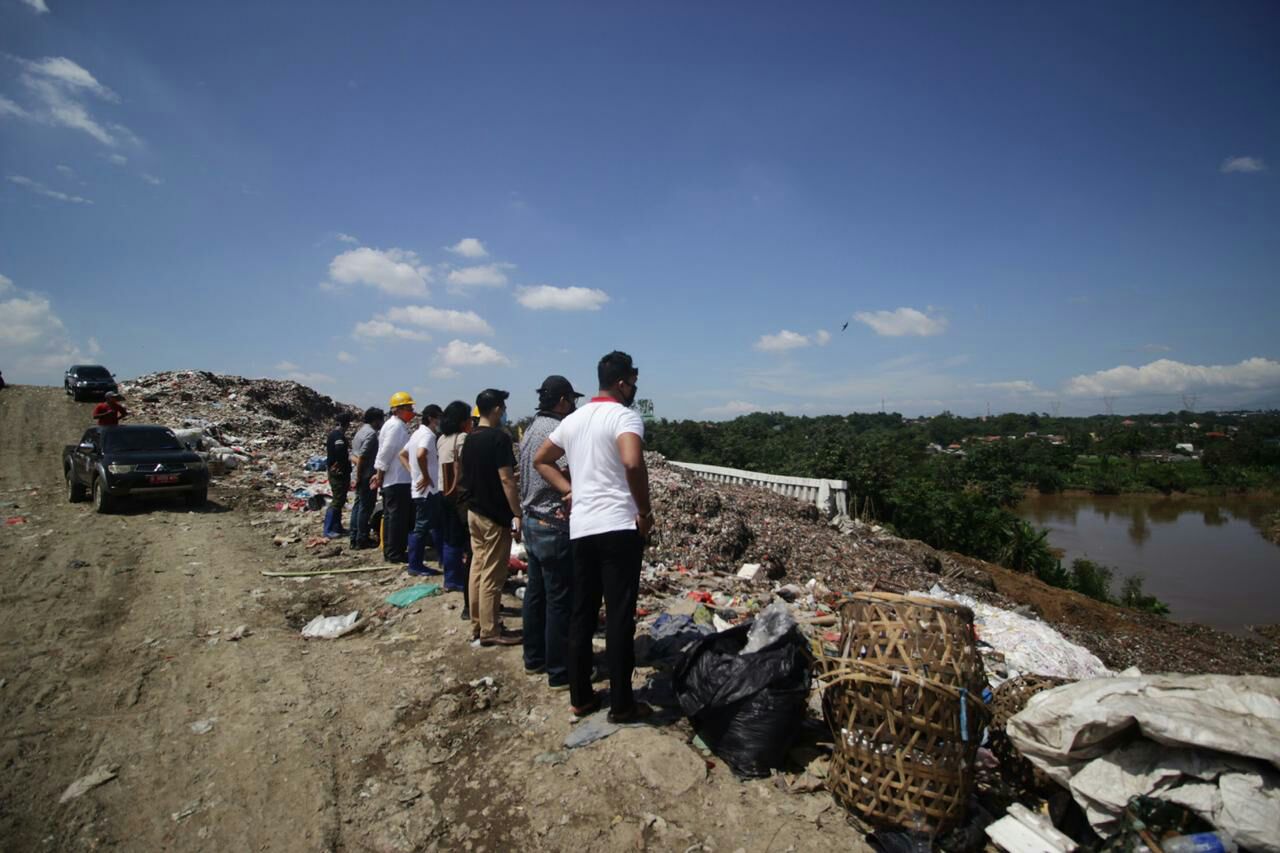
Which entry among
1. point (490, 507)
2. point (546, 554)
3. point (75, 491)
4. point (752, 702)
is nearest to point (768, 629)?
point (752, 702)

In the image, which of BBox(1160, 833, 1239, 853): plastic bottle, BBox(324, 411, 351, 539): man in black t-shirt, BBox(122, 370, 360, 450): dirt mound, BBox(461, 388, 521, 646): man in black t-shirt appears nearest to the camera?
BBox(1160, 833, 1239, 853): plastic bottle

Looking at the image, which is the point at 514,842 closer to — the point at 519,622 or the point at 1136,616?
the point at 519,622

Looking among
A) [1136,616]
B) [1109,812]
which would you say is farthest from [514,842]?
[1136,616]

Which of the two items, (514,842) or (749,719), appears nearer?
(514,842)

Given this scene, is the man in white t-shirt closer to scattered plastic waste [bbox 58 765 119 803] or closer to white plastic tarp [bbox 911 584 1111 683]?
scattered plastic waste [bbox 58 765 119 803]

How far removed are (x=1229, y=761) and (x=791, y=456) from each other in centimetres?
1507

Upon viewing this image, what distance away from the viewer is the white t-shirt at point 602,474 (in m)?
2.84

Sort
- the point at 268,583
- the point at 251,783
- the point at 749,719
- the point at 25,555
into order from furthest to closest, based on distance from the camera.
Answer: the point at 25,555
the point at 268,583
the point at 251,783
the point at 749,719

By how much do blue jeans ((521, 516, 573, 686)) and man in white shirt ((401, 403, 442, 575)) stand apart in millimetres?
2107

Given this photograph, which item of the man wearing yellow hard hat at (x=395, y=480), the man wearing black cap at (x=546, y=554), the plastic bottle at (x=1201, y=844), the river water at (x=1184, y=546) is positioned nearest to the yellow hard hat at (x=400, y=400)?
the man wearing yellow hard hat at (x=395, y=480)

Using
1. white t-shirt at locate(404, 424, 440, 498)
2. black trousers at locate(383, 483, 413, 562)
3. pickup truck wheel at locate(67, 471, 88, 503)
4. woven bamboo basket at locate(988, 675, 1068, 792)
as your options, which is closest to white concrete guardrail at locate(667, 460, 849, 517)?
black trousers at locate(383, 483, 413, 562)

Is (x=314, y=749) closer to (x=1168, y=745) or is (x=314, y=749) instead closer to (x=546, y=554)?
(x=546, y=554)

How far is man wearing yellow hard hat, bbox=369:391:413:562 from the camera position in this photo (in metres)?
5.95

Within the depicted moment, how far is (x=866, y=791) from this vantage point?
2.29 meters
